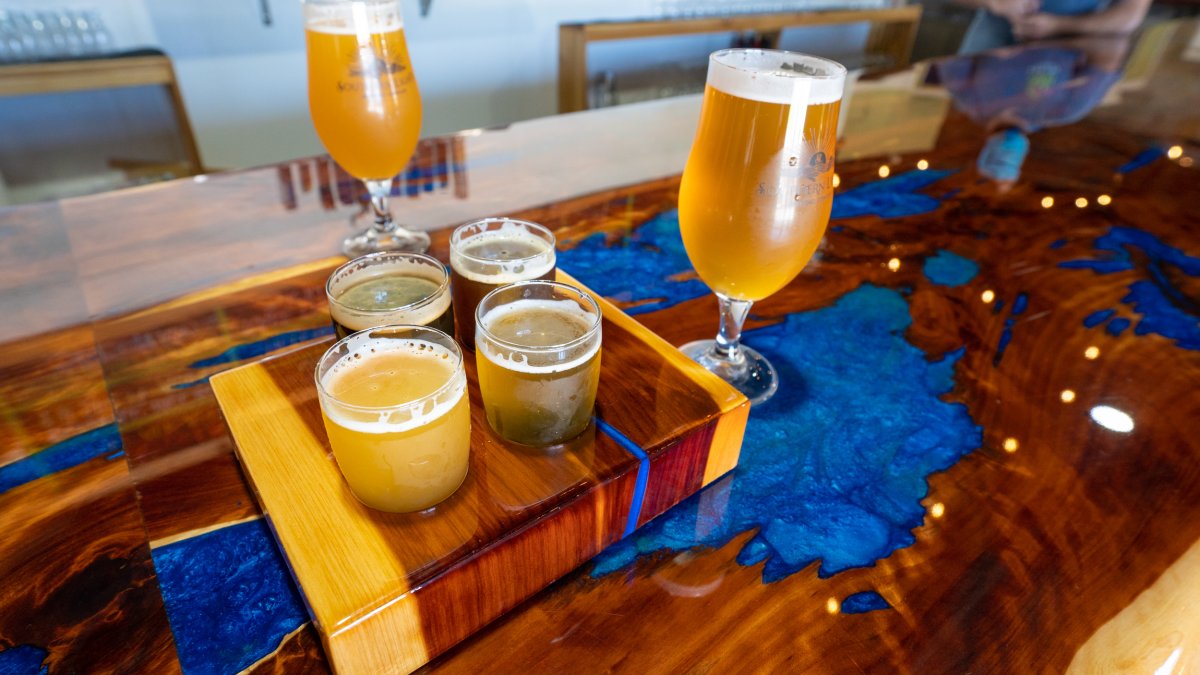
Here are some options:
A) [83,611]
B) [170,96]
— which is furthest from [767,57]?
[170,96]

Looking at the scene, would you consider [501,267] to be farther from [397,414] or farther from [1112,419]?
[1112,419]

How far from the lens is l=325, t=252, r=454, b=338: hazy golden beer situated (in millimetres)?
702

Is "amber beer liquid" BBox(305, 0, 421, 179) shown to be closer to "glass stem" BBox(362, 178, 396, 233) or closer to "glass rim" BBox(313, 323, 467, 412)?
"glass stem" BBox(362, 178, 396, 233)

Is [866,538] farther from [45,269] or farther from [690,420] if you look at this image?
[45,269]

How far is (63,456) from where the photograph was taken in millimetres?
734

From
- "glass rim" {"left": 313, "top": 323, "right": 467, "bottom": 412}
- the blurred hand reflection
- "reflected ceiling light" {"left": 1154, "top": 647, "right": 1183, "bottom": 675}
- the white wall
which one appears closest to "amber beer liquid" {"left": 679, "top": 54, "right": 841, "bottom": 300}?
"glass rim" {"left": 313, "top": 323, "right": 467, "bottom": 412}

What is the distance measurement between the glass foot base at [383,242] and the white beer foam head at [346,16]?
30cm

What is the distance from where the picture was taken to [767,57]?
793 millimetres

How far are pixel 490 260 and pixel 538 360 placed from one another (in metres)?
0.21

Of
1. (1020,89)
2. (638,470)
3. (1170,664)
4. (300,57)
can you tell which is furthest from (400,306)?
(300,57)

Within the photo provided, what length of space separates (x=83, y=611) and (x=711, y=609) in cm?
54

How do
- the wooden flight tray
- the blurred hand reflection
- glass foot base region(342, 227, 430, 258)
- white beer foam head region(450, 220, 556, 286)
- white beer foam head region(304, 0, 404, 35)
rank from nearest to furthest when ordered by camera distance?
the wooden flight tray < white beer foam head region(450, 220, 556, 286) < white beer foam head region(304, 0, 404, 35) < glass foot base region(342, 227, 430, 258) < the blurred hand reflection

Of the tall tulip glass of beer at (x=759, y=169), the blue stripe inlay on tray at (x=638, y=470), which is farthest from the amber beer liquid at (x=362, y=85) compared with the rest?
the blue stripe inlay on tray at (x=638, y=470)

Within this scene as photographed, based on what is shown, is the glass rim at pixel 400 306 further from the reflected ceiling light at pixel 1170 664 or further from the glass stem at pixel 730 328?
the reflected ceiling light at pixel 1170 664
